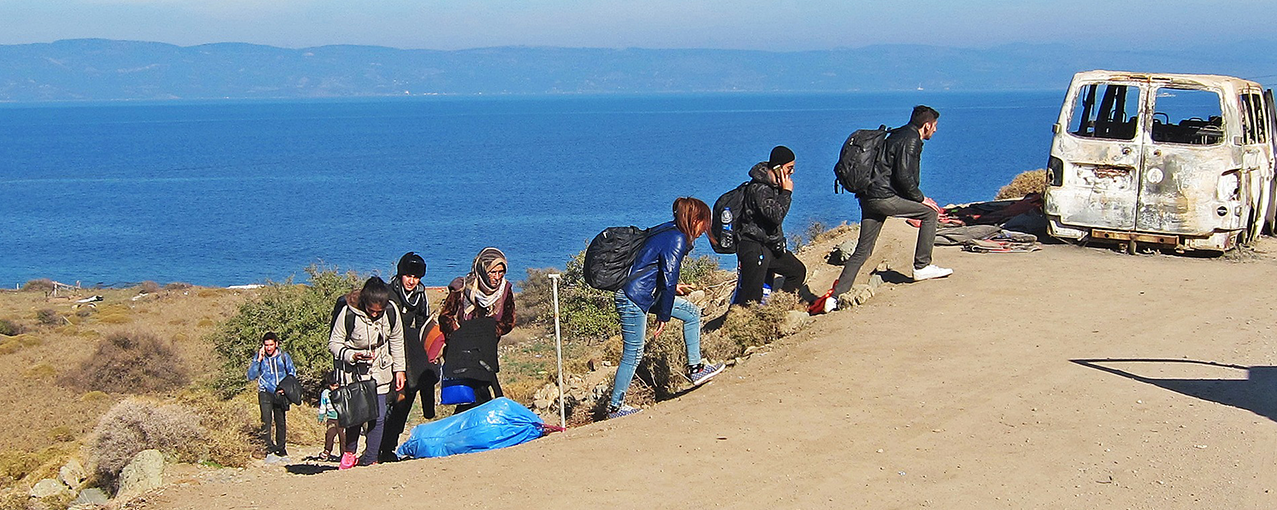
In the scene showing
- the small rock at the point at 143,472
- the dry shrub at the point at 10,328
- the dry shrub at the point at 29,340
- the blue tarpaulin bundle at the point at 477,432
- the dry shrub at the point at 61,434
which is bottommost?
the dry shrub at the point at 10,328

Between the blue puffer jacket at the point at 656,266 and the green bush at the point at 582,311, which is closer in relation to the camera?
the blue puffer jacket at the point at 656,266

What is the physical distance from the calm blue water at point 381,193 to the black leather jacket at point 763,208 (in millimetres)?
42009

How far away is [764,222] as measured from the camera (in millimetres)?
10602

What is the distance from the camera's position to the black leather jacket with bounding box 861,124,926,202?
35.2 feet

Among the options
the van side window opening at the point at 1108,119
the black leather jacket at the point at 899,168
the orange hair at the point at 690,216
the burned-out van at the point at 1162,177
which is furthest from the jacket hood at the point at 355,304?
the van side window opening at the point at 1108,119

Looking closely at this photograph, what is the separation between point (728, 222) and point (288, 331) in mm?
15186

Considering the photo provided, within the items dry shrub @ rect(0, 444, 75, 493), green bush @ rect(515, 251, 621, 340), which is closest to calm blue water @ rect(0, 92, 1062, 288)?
green bush @ rect(515, 251, 621, 340)

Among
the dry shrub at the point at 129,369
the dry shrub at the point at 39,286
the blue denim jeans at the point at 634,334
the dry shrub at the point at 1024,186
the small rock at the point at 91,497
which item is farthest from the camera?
the dry shrub at the point at 39,286

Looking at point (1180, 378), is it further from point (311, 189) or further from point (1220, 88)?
point (311, 189)

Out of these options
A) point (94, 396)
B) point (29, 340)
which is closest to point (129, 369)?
point (94, 396)

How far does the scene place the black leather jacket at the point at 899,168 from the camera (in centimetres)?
1072

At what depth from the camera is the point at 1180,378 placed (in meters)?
8.53

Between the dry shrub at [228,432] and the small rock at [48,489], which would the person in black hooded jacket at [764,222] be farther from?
the small rock at [48,489]

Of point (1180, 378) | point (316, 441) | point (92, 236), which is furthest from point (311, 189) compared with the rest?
point (1180, 378)
